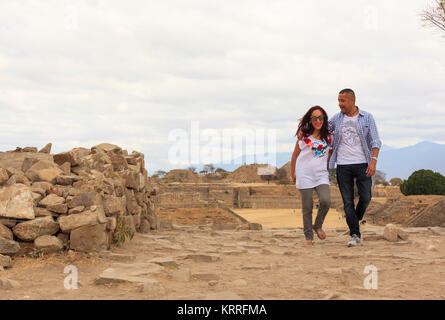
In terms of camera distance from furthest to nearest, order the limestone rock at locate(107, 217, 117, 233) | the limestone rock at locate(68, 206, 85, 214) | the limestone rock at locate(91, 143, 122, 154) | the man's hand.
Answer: the limestone rock at locate(91, 143, 122, 154), the man's hand, the limestone rock at locate(107, 217, 117, 233), the limestone rock at locate(68, 206, 85, 214)

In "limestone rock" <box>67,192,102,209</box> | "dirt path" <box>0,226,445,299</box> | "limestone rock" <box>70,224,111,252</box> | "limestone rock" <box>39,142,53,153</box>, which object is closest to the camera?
"dirt path" <box>0,226,445,299</box>

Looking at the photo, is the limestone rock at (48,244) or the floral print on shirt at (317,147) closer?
the limestone rock at (48,244)

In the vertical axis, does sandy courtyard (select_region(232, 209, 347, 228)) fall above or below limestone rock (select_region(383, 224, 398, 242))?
below

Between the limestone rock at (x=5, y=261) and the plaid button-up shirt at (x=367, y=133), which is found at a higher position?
the plaid button-up shirt at (x=367, y=133)

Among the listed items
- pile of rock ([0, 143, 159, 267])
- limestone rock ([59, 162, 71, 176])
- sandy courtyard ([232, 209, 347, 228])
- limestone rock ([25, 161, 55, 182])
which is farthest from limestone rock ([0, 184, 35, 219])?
sandy courtyard ([232, 209, 347, 228])

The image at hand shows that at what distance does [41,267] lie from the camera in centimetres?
413

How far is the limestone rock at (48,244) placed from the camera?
4.46m

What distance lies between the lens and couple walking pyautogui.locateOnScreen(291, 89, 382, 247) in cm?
582

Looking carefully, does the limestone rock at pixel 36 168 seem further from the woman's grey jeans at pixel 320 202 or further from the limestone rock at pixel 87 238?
the woman's grey jeans at pixel 320 202

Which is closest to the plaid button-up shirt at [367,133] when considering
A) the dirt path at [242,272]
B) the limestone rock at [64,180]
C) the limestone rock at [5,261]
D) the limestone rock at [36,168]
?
the dirt path at [242,272]

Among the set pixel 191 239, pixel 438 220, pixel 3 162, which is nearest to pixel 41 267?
pixel 3 162

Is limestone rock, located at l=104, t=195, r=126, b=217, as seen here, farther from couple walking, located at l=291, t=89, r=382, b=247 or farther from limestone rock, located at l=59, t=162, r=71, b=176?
couple walking, located at l=291, t=89, r=382, b=247

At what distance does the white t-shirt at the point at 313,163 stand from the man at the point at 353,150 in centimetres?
14
